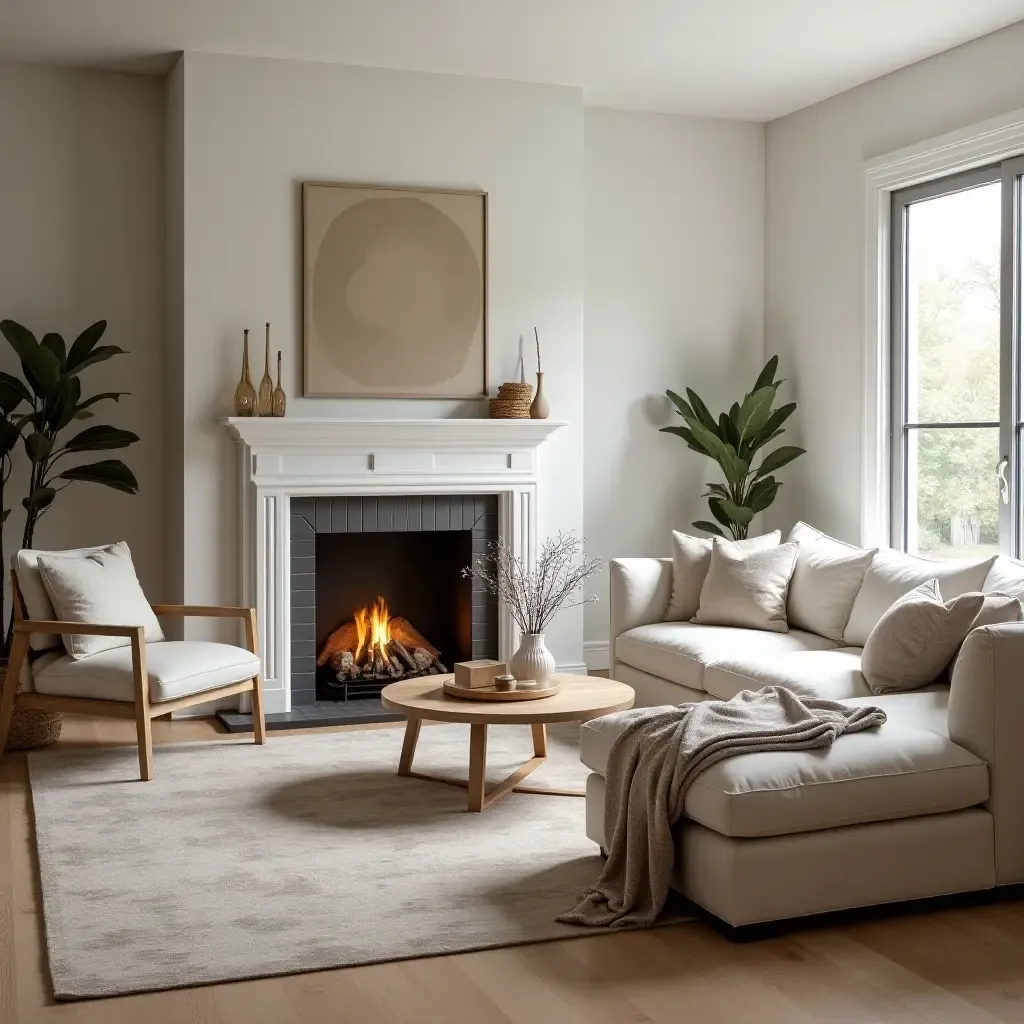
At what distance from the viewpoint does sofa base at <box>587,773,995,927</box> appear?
3096 mm

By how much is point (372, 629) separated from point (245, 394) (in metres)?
1.33

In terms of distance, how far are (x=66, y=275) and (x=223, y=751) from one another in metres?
2.38

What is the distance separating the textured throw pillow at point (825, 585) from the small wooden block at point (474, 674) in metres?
1.54

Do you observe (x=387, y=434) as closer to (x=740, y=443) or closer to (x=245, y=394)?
(x=245, y=394)

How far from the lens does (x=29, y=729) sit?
5.07 m

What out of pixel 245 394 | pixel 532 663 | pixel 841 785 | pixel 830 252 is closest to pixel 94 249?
pixel 245 394

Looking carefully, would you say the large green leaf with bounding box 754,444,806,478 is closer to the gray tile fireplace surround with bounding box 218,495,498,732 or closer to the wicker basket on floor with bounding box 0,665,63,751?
the gray tile fireplace surround with bounding box 218,495,498,732

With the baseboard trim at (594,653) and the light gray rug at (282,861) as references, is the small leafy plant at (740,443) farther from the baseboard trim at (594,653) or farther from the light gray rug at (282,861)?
the light gray rug at (282,861)

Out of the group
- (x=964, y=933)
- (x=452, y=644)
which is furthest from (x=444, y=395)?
(x=964, y=933)

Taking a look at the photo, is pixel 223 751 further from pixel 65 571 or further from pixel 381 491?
pixel 381 491

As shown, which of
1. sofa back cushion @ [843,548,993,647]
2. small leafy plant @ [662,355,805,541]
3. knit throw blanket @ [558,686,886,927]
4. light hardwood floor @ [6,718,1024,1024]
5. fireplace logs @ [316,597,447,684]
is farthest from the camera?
small leafy plant @ [662,355,805,541]

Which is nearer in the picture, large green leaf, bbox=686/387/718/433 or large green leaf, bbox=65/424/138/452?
large green leaf, bbox=65/424/138/452

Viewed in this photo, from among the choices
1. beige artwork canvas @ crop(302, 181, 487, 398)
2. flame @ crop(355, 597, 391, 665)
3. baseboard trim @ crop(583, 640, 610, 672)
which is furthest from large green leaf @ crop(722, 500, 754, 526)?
flame @ crop(355, 597, 391, 665)

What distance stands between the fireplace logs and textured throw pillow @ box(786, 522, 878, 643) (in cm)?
181
